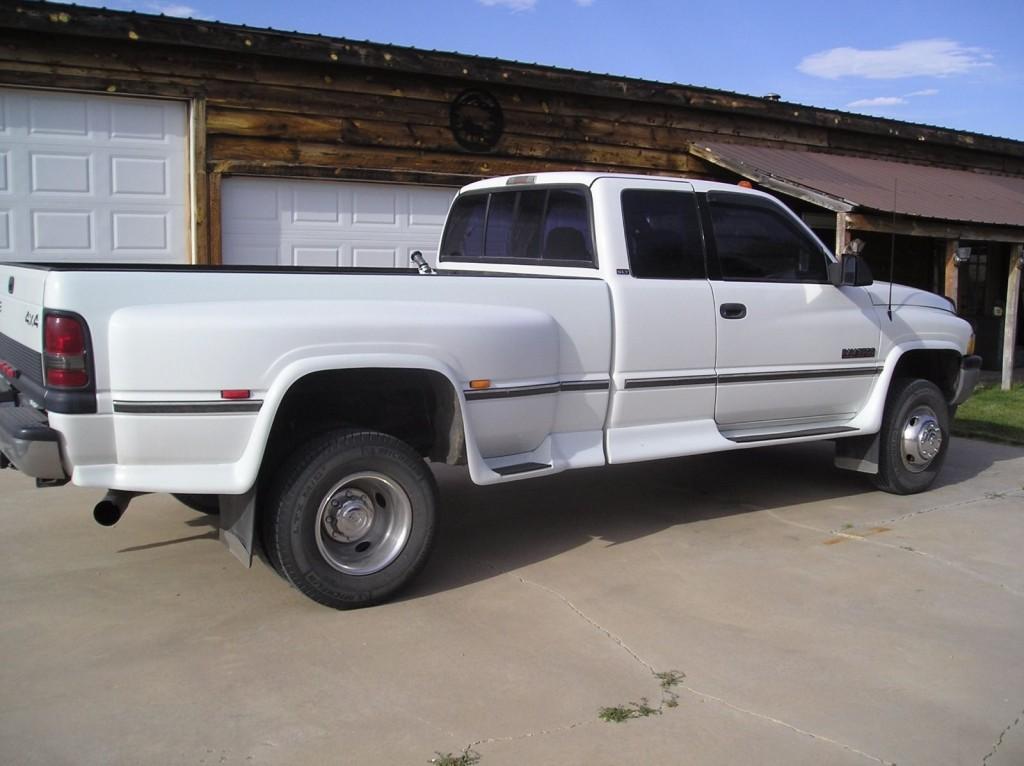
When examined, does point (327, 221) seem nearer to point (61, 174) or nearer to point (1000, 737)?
point (61, 174)

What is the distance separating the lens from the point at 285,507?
14.0 feet

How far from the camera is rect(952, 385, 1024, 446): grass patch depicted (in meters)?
9.16

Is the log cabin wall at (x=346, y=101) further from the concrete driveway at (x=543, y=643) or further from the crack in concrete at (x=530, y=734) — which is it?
the crack in concrete at (x=530, y=734)

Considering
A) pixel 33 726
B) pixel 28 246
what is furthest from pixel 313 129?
pixel 33 726

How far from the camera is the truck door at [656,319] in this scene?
208 inches

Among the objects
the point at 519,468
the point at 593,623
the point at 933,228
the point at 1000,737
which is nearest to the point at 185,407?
the point at 519,468

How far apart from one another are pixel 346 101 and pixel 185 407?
6580 millimetres

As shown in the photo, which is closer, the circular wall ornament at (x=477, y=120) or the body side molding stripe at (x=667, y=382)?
the body side molding stripe at (x=667, y=382)

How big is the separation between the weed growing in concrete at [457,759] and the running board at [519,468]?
5.64 ft

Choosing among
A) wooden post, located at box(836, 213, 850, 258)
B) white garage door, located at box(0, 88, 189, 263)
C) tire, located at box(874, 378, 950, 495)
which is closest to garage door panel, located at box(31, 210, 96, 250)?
white garage door, located at box(0, 88, 189, 263)

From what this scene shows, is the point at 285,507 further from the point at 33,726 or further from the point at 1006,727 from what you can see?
the point at 1006,727

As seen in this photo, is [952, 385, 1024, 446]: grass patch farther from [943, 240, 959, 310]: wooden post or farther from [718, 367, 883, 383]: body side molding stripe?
[718, 367, 883, 383]: body side molding stripe

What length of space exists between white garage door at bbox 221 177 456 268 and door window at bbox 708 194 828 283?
499 centimetres

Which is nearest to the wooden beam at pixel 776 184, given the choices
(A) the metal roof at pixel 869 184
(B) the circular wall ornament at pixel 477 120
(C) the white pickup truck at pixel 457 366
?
(A) the metal roof at pixel 869 184
